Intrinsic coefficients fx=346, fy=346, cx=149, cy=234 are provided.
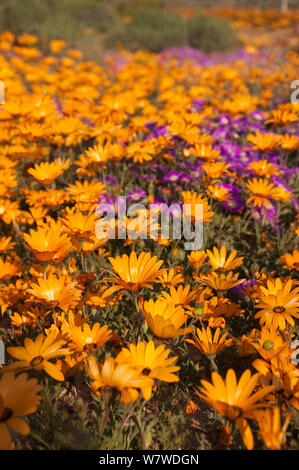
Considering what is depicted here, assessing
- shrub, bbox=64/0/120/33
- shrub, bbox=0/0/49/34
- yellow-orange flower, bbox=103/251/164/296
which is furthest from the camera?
shrub, bbox=64/0/120/33

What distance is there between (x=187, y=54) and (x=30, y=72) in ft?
26.5

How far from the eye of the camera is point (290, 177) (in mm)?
3811

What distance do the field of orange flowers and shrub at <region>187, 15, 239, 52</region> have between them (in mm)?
12175

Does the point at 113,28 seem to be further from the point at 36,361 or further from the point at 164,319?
the point at 36,361

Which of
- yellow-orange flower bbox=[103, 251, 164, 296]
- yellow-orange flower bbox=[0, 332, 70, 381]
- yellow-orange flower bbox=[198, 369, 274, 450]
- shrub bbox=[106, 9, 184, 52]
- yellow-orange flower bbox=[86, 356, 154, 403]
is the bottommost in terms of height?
yellow-orange flower bbox=[198, 369, 274, 450]

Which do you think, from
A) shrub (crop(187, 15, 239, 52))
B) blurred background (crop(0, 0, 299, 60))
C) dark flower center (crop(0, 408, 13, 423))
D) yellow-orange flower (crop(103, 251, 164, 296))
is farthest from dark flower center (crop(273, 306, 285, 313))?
shrub (crop(187, 15, 239, 52))

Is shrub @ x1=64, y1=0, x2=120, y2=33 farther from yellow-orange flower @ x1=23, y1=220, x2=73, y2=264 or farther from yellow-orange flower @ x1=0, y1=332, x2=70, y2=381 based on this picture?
yellow-orange flower @ x1=0, y1=332, x2=70, y2=381

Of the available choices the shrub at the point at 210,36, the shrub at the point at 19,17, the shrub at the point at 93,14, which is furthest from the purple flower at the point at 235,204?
the shrub at the point at 93,14

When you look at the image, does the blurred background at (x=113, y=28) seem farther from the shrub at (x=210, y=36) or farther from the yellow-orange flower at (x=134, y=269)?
the yellow-orange flower at (x=134, y=269)

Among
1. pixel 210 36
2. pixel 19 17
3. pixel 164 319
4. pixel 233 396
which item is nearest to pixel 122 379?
pixel 164 319

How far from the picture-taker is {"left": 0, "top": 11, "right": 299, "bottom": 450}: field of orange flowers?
1.31 meters

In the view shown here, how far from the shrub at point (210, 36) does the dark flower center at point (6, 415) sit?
1624 centimetres

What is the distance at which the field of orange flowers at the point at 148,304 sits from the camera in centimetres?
131

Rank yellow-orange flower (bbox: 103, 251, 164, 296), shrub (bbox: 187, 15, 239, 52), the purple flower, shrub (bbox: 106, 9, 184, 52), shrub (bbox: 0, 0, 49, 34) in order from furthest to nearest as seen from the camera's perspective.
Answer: shrub (bbox: 187, 15, 239, 52) < shrub (bbox: 106, 9, 184, 52) < shrub (bbox: 0, 0, 49, 34) < the purple flower < yellow-orange flower (bbox: 103, 251, 164, 296)
